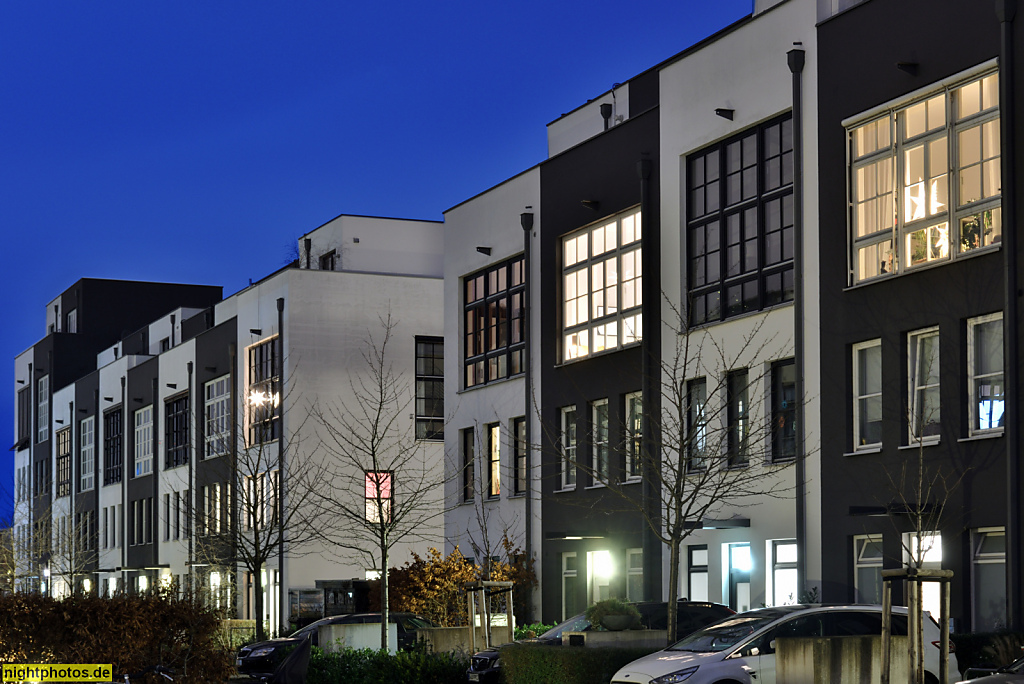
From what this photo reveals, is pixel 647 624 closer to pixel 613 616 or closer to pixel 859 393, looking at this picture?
pixel 613 616

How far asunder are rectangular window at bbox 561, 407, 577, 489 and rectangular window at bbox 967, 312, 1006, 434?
1375 cm

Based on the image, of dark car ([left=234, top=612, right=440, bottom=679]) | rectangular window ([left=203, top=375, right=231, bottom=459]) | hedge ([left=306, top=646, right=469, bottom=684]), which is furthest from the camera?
rectangular window ([left=203, top=375, right=231, bottom=459])

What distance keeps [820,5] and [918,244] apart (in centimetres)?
555

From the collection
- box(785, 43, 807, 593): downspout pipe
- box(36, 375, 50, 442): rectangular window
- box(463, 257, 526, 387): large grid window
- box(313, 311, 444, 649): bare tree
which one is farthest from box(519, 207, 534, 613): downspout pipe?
box(36, 375, 50, 442): rectangular window

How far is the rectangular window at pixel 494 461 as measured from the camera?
1629 inches

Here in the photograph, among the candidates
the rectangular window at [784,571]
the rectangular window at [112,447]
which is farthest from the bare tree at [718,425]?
the rectangular window at [112,447]

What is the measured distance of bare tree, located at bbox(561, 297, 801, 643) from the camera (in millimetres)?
29656

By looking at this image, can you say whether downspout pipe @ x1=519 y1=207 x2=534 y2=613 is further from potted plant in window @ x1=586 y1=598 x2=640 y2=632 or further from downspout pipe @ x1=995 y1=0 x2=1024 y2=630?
downspout pipe @ x1=995 y1=0 x2=1024 y2=630

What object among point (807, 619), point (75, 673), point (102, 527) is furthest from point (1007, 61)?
point (102, 527)

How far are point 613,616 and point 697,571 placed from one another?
857cm

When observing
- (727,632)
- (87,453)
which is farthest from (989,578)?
(87,453)

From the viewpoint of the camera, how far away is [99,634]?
16.2m

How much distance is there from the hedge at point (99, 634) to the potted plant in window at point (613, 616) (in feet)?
29.2

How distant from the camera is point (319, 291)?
52500 millimetres
